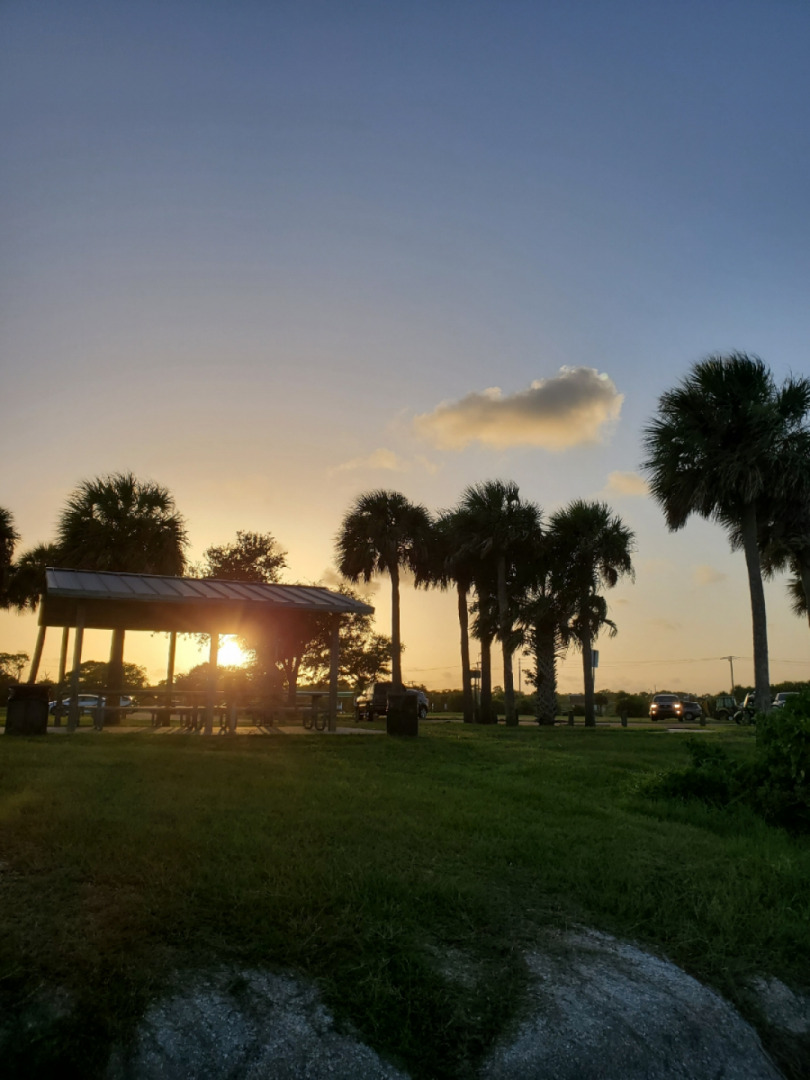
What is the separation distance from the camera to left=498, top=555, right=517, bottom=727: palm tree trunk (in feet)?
101

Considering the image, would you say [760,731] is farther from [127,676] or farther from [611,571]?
[127,676]

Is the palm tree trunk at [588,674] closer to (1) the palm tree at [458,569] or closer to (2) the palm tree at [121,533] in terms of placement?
(1) the palm tree at [458,569]

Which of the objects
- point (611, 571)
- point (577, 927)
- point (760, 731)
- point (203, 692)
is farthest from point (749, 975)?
point (611, 571)

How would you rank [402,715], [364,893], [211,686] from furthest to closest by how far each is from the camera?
[402,715]
[211,686]
[364,893]

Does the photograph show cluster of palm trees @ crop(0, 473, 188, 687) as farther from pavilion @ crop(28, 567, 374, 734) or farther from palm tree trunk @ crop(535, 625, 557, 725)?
palm tree trunk @ crop(535, 625, 557, 725)

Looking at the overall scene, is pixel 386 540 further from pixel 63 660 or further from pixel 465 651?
pixel 63 660

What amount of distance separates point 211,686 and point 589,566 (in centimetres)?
2009

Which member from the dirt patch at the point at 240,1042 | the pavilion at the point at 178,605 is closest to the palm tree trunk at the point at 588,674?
the pavilion at the point at 178,605

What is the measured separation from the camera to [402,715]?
17.9 metres

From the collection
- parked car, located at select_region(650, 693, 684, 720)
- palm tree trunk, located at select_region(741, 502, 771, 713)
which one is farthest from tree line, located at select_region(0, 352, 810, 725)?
parked car, located at select_region(650, 693, 684, 720)

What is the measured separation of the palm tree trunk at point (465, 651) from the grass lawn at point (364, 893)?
25.1 metres

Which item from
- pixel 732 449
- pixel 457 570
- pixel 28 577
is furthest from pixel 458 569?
pixel 28 577

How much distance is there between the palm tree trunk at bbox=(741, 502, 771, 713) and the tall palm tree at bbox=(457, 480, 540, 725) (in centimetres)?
1089

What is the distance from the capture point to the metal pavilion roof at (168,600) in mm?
15562
